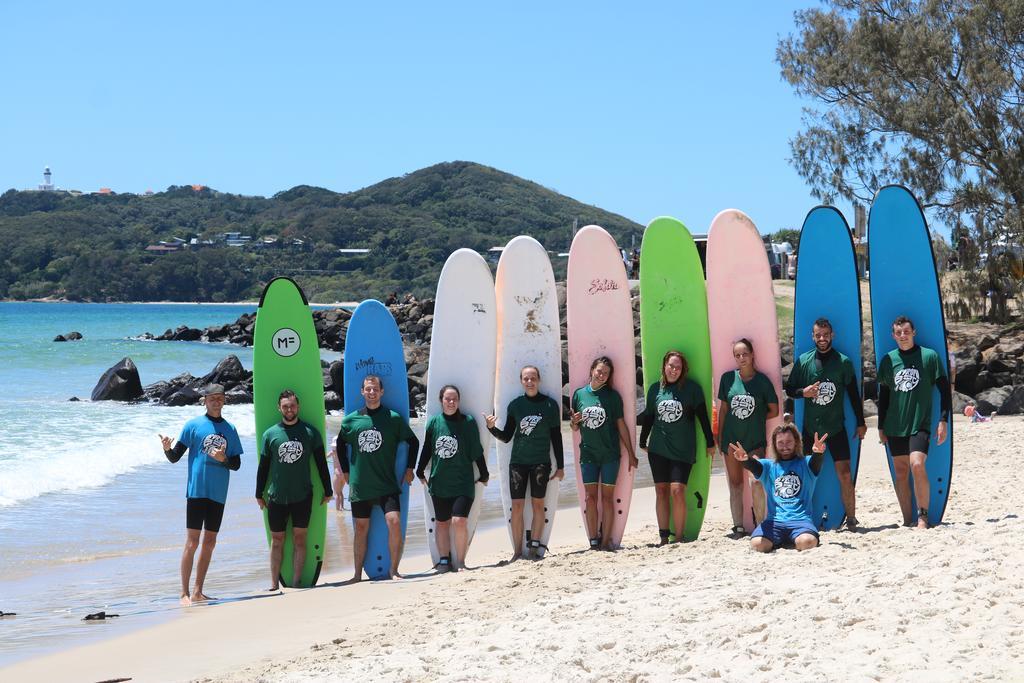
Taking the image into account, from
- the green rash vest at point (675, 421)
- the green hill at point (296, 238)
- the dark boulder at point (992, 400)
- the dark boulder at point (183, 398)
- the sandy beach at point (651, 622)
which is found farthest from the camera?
the green hill at point (296, 238)

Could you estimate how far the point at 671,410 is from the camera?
5.70 meters

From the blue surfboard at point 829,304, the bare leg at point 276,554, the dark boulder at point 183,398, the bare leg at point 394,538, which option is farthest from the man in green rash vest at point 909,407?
the dark boulder at point 183,398

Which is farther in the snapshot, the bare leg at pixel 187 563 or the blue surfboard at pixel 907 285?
the blue surfboard at pixel 907 285

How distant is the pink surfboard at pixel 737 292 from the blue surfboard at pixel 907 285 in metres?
0.57

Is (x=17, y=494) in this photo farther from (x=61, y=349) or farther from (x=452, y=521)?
(x=61, y=349)

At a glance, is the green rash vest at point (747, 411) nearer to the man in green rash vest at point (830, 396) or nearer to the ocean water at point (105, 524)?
the man in green rash vest at point (830, 396)

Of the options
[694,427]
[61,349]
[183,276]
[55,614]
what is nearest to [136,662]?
[55,614]

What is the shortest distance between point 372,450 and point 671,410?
1.58 meters

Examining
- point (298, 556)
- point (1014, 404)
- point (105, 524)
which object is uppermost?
point (1014, 404)

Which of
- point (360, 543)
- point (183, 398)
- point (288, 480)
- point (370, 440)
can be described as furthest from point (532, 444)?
point (183, 398)

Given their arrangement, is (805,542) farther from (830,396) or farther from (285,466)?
(285,466)

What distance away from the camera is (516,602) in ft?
15.3

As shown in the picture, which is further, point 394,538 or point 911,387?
point 394,538

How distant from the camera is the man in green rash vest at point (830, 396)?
558 centimetres
